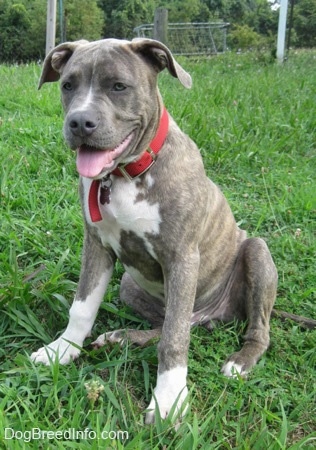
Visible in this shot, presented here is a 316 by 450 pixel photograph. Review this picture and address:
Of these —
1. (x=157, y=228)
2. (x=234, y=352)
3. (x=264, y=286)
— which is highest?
(x=157, y=228)

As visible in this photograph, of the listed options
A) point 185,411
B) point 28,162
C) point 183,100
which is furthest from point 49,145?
point 185,411

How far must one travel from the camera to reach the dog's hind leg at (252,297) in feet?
8.74

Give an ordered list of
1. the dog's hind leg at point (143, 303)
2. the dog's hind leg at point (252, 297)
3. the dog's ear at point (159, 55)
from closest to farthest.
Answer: the dog's ear at point (159, 55) < the dog's hind leg at point (252, 297) < the dog's hind leg at point (143, 303)

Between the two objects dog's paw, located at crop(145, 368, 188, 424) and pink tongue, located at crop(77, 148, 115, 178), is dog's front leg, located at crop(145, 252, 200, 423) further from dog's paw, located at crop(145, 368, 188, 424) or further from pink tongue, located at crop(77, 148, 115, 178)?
pink tongue, located at crop(77, 148, 115, 178)

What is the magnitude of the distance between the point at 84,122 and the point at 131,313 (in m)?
1.25

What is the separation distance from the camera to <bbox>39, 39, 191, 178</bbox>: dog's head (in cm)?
221

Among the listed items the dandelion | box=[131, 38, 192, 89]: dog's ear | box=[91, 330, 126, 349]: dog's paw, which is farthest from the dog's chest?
the dandelion

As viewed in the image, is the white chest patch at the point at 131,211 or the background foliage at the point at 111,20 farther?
the background foliage at the point at 111,20

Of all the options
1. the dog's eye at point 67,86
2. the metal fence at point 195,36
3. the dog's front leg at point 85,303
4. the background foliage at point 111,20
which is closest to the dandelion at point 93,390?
the dog's front leg at point 85,303

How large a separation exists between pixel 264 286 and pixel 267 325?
199 millimetres

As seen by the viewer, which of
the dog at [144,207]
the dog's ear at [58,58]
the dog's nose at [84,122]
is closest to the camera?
the dog's nose at [84,122]

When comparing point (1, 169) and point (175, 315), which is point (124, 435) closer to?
point (175, 315)

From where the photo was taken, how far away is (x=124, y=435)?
7.09ft

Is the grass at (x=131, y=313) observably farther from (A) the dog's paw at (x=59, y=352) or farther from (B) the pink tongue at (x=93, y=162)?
(B) the pink tongue at (x=93, y=162)
